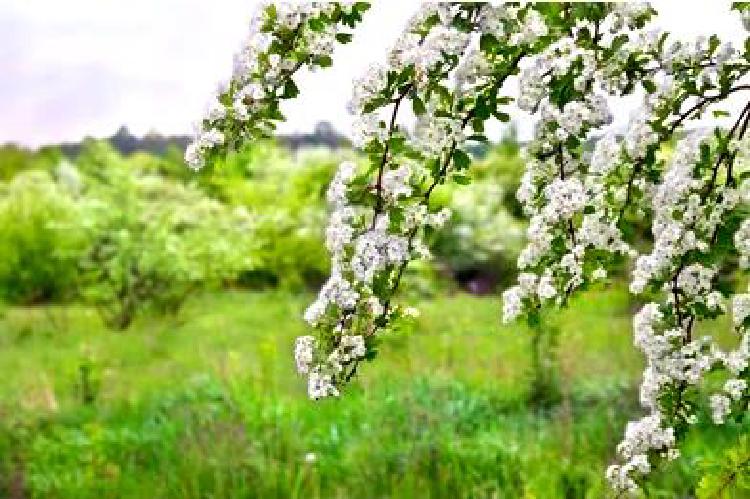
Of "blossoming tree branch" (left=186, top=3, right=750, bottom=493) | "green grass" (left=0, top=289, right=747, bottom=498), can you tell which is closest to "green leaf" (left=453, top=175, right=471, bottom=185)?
"blossoming tree branch" (left=186, top=3, right=750, bottom=493)

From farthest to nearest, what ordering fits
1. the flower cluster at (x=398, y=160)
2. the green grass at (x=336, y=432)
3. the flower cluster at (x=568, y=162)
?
the green grass at (x=336, y=432) → the flower cluster at (x=568, y=162) → the flower cluster at (x=398, y=160)

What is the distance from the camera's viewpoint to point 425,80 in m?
2.49

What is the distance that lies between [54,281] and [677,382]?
17.7m

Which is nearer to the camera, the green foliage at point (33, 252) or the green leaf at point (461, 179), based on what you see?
the green leaf at point (461, 179)

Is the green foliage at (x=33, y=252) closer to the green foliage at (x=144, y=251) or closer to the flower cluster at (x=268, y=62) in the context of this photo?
the green foliage at (x=144, y=251)

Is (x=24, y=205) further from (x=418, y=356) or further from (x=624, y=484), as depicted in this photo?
(x=624, y=484)

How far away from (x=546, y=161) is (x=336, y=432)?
14.7 feet

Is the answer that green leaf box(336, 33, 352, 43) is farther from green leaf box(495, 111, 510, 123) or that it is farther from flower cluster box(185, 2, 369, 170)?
green leaf box(495, 111, 510, 123)

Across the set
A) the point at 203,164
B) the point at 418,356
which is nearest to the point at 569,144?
the point at 203,164

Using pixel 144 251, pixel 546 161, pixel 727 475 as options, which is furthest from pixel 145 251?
pixel 727 475

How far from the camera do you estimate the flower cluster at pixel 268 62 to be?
262 cm

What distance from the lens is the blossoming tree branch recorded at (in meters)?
2.57

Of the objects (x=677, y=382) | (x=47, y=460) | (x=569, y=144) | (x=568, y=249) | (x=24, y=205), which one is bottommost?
(x=47, y=460)

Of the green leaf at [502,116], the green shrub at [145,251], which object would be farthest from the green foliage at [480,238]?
the green leaf at [502,116]
